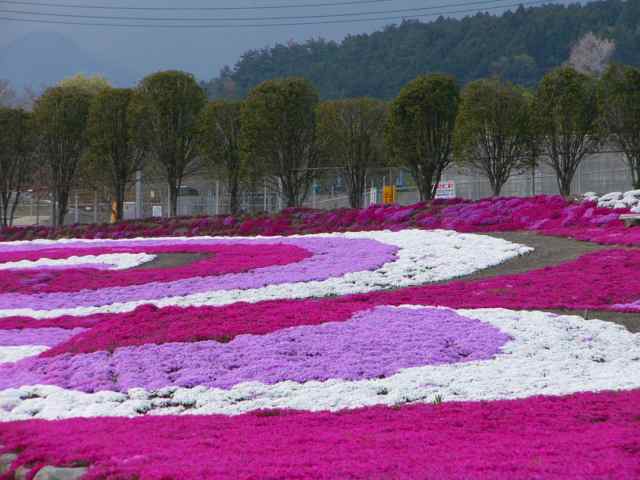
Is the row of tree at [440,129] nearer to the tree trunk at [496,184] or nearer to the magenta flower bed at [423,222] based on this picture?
the tree trunk at [496,184]

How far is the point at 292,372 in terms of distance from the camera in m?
12.9

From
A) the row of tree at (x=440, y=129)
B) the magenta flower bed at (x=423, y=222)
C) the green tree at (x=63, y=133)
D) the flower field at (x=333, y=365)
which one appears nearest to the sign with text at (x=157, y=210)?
the green tree at (x=63, y=133)

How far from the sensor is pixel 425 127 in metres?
45.8

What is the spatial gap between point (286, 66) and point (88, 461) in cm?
17958

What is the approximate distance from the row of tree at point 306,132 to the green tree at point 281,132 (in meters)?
0.06

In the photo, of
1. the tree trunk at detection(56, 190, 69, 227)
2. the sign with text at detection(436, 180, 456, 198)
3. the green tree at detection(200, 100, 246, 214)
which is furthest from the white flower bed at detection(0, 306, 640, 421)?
the tree trunk at detection(56, 190, 69, 227)

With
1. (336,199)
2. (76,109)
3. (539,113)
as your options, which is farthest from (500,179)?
(76,109)

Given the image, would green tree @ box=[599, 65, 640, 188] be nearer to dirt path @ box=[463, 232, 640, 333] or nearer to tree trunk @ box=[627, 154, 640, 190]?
tree trunk @ box=[627, 154, 640, 190]

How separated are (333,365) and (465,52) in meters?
163

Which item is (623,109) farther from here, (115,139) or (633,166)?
(115,139)

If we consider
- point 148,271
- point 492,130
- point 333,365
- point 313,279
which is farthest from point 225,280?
point 492,130

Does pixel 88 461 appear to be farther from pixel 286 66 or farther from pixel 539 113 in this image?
pixel 286 66

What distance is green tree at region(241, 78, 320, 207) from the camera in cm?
4931

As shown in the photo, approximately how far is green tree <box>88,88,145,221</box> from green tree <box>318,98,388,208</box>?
1135 centimetres
